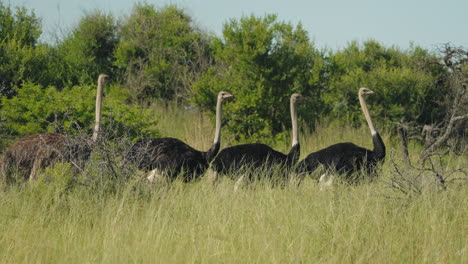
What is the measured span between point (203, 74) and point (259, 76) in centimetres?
142

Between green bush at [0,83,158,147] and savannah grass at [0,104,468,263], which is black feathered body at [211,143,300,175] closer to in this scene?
savannah grass at [0,104,468,263]

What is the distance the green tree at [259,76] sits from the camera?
426 inches

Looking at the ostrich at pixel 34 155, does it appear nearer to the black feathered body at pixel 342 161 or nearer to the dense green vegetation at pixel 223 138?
the dense green vegetation at pixel 223 138

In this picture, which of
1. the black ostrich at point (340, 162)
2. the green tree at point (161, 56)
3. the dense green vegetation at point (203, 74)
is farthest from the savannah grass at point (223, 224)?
the green tree at point (161, 56)

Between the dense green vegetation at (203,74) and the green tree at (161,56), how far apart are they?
0.03m

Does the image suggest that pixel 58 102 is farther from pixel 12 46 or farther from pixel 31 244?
pixel 31 244

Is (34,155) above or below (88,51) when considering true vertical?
below

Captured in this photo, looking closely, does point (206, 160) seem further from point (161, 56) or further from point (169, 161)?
point (161, 56)

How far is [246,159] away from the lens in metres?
6.70

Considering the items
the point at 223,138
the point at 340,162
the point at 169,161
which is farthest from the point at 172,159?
the point at 223,138

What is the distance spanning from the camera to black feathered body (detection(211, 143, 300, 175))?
664 centimetres

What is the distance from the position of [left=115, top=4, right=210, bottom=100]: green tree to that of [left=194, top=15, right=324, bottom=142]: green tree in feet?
11.2

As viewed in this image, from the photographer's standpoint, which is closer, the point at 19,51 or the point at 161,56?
the point at 19,51

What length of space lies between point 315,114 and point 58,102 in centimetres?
533
